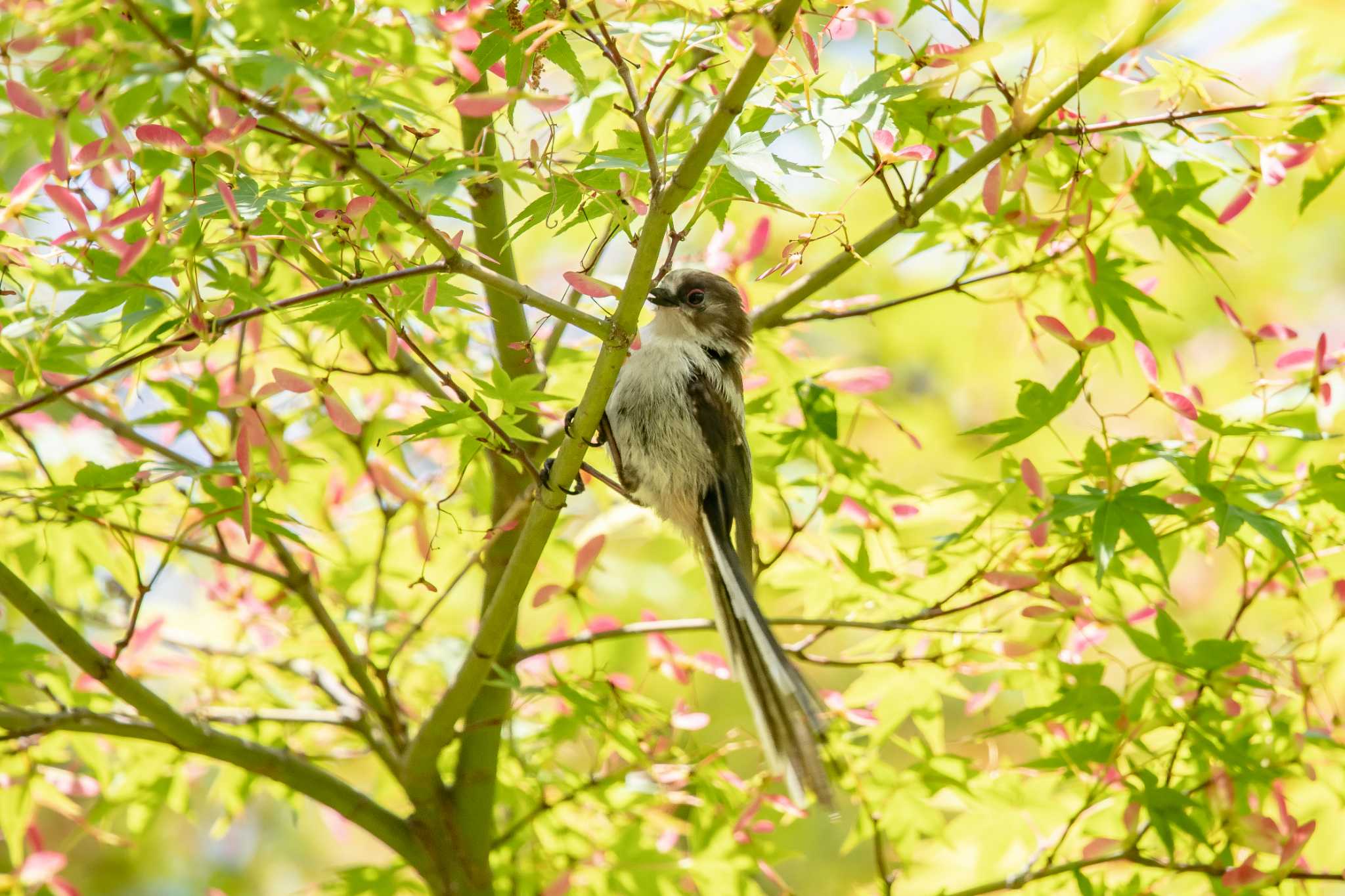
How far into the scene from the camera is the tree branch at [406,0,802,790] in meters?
1.95

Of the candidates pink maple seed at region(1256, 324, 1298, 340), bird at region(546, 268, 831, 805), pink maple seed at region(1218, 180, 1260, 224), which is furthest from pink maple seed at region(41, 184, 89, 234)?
pink maple seed at region(1256, 324, 1298, 340)

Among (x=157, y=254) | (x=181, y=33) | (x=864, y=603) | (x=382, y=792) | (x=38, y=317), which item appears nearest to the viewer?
(x=181, y=33)

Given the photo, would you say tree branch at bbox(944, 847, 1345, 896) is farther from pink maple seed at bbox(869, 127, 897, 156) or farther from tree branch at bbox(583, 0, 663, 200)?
tree branch at bbox(583, 0, 663, 200)

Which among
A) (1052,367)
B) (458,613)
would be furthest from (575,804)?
(1052,367)

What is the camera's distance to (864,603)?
3268 mm

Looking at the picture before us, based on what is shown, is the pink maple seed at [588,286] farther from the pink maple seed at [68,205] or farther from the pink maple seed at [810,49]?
the pink maple seed at [68,205]

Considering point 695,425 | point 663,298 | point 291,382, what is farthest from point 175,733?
point 663,298

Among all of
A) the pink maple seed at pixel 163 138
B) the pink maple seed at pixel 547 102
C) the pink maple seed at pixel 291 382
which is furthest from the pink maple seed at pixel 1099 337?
the pink maple seed at pixel 163 138

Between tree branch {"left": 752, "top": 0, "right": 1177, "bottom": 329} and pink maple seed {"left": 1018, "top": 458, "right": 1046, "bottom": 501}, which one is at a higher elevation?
tree branch {"left": 752, "top": 0, "right": 1177, "bottom": 329}

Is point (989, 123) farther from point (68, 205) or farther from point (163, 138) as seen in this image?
point (68, 205)

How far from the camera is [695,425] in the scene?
11.2 ft

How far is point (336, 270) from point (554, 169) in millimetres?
483

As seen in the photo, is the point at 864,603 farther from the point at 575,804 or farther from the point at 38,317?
the point at 38,317

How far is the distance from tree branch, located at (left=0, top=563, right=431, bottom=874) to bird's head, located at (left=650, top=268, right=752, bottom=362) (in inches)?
67.0
